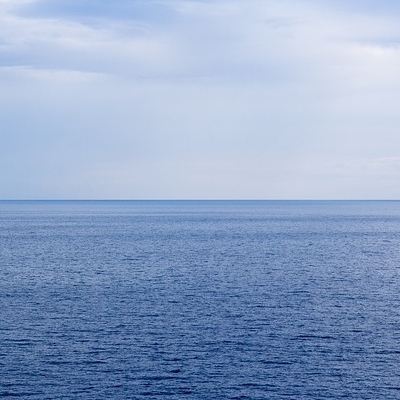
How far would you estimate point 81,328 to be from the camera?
53344mm

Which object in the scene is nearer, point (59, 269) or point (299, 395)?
point (299, 395)

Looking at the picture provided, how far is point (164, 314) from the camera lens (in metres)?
58.2

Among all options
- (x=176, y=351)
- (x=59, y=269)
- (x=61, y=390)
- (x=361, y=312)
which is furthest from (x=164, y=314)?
(x=59, y=269)

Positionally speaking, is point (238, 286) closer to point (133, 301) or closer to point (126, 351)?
point (133, 301)

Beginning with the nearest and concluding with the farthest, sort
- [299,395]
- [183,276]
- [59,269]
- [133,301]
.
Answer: [299,395] → [133,301] → [183,276] → [59,269]

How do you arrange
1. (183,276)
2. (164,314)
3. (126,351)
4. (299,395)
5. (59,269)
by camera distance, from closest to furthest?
(299,395), (126,351), (164,314), (183,276), (59,269)

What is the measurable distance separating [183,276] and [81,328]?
3085cm

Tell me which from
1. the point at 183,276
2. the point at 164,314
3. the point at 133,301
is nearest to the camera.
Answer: the point at 164,314

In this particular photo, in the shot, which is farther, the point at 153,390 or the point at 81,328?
the point at 81,328

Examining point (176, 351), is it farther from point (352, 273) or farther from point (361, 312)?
point (352, 273)

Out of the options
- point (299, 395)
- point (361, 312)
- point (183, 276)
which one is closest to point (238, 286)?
point (183, 276)

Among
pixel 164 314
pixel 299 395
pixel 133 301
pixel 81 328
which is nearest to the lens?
pixel 299 395

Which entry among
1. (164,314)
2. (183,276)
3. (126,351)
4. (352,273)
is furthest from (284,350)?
(352,273)

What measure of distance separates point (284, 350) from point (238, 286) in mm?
27582
